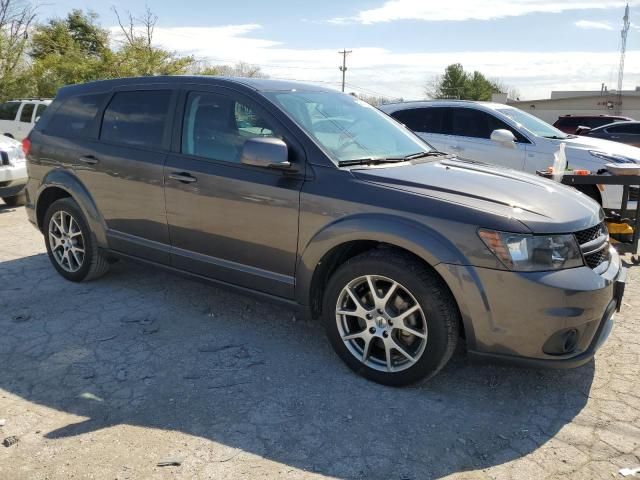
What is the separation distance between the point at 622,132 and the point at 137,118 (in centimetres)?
1688

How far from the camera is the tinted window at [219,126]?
3.76m

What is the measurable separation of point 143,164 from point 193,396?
1.91 meters

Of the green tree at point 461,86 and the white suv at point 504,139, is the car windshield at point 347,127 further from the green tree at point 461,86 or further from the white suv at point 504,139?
the green tree at point 461,86

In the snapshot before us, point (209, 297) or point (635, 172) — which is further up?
point (635, 172)

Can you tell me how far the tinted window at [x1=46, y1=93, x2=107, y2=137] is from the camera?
4730mm

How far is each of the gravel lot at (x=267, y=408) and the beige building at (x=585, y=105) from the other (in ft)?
154

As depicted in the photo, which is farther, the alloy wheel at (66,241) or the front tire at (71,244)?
the alloy wheel at (66,241)

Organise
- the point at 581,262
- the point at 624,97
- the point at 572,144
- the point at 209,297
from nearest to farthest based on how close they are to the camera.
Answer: the point at 581,262 → the point at 209,297 → the point at 572,144 → the point at 624,97

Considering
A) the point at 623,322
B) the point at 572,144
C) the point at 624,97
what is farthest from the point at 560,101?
the point at 623,322

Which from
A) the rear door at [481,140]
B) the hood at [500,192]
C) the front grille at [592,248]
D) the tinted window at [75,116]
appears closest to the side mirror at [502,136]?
the rear door at [481,140]

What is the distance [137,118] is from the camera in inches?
173

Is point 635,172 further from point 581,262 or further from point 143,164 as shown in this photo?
point 143,164

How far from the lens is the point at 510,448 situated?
2.76 m

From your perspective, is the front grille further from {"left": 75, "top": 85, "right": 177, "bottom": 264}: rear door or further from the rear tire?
the rear tire
